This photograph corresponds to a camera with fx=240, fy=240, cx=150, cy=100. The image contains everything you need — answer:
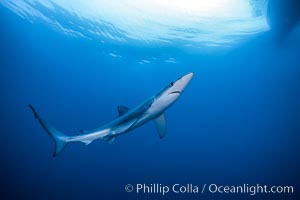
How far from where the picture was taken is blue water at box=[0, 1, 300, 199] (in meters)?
14.1

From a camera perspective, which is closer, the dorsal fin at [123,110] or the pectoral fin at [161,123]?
the dorsal fin at [123,110]

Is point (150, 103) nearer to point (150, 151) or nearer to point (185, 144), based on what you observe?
point (150, 151)

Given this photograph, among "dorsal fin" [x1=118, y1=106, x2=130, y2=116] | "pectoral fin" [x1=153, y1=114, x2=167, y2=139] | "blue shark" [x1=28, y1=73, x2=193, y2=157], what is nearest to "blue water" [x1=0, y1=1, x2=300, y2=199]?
"pectoral fin" [x1=153, y1=114, x2=167, y2=139]

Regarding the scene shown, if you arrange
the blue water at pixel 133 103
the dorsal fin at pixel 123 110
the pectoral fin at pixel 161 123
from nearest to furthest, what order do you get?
1. the dorsal fin at pixel 123 110
2. the pectoral fin at pixel 161 123
3. the blue water at pixel 133 103

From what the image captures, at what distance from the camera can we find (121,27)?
1608 centimetres

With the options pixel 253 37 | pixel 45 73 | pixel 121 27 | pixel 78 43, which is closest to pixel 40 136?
pixel 45 73

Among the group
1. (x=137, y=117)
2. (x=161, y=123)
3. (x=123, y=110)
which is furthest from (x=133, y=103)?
(x=137, y=117)

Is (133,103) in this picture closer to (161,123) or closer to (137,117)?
(161,123)

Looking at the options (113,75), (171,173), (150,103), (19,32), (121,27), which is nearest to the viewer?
(150,103)

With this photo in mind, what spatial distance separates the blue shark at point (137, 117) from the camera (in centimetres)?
420

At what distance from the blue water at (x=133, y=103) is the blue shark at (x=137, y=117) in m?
6.88

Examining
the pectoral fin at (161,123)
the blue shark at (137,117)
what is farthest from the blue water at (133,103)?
the blue shark at (137,117)

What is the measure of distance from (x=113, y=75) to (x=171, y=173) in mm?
15039

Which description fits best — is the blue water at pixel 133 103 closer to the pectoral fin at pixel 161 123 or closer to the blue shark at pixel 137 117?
the pectoral fin at pixel 161 123
